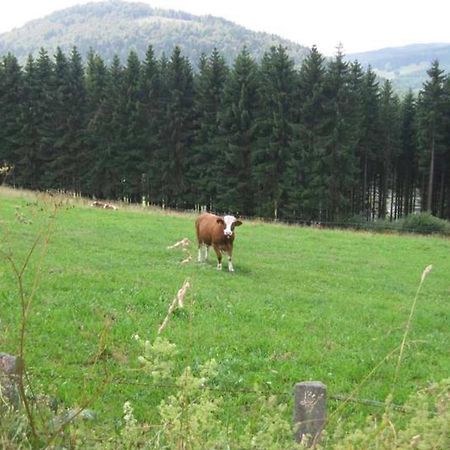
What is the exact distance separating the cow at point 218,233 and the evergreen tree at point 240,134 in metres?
32.0

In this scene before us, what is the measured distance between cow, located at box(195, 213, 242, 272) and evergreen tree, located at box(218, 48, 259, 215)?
3203 centimetres

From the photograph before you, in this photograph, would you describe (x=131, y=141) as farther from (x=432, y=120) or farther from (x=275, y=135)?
(x=432, y=120)

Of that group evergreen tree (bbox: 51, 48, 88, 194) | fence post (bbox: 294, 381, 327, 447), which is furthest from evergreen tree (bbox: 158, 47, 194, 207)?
fence post (bbox: 294, 381, 327, 447)

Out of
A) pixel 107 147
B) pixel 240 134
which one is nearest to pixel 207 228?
pixel 240 134

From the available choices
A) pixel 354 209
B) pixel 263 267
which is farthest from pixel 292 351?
pixel 354 209

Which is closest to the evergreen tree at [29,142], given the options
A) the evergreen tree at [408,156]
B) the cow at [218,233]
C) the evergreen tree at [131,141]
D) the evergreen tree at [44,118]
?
the evergreen tree at [44,118]

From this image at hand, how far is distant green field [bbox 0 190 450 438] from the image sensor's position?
6934 millimetres

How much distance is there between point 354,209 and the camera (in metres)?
63.0

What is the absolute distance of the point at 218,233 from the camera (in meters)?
16.8

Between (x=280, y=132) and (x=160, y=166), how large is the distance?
12.2 m

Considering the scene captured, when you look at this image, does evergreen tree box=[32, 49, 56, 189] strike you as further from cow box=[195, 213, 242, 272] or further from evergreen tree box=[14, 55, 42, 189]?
cow box=[195, 213, 242, 272]

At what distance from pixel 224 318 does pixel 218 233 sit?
629 cm

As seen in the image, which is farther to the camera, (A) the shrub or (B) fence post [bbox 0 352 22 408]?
(A) the shrub

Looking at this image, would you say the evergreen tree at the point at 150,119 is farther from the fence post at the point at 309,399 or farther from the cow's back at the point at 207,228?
the fence post at the point at 309,399
